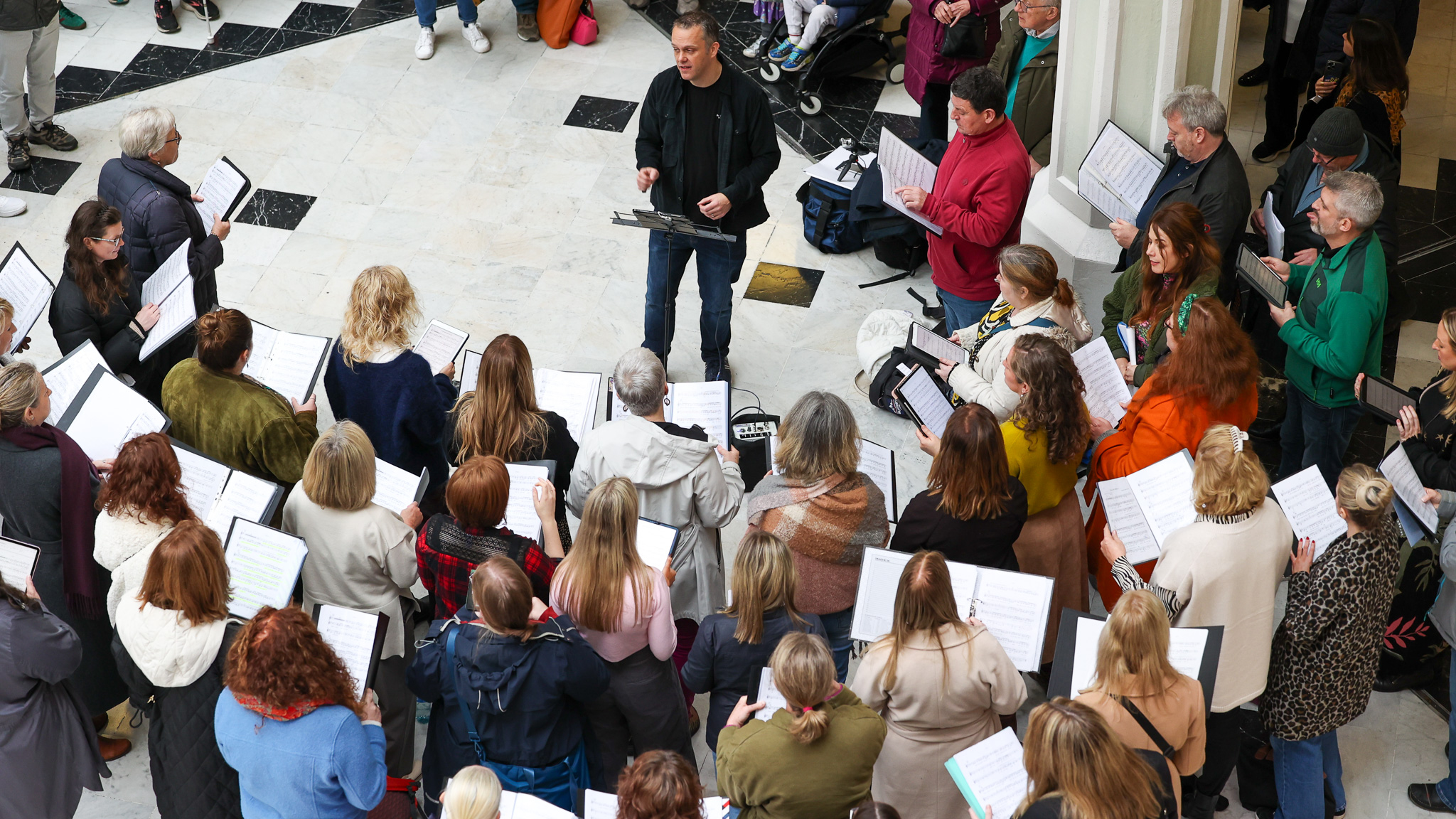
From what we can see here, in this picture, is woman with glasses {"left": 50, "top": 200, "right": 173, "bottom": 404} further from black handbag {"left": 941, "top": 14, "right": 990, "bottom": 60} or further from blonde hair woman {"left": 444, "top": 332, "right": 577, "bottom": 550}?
black handbag {"left": 941, "top": 14, "right": 990, "bottom": 60}

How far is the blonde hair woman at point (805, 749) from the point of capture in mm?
2836

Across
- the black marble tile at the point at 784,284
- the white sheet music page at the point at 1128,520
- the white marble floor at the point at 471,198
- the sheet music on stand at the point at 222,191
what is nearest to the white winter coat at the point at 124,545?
the sheet music on stand at the point at 222,191

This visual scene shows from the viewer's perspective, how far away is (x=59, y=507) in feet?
12.6

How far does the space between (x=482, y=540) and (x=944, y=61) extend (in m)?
4.24

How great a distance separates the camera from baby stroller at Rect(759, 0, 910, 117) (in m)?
7.40

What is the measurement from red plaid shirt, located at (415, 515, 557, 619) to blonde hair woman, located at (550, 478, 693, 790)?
0.41ft

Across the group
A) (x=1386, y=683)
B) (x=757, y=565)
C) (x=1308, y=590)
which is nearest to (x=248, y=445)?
(x=757, y=565)

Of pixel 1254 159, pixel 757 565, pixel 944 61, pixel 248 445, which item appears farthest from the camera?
pixel 1254 159

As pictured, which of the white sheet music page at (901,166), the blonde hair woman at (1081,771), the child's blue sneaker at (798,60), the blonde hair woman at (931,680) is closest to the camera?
the blonde hair woman at (1081,771)

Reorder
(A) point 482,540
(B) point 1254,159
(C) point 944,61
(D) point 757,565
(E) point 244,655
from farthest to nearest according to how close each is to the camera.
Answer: (B) point 1254,159 → (C) point 944,61 → (A) point 482,540 → (D) point 757,565 → (E) point 244,655

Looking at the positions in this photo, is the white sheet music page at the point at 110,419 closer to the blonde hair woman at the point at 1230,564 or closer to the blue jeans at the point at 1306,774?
the blonde hair woman at the point at 1230,564

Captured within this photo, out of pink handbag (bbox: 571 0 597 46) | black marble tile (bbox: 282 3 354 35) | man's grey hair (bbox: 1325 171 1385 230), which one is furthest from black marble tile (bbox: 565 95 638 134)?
man's grey hair (bbox: 1325 171 1385 230)

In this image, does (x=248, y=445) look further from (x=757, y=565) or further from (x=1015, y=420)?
(x=1015, y=420)

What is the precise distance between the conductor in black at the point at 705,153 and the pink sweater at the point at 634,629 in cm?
220
